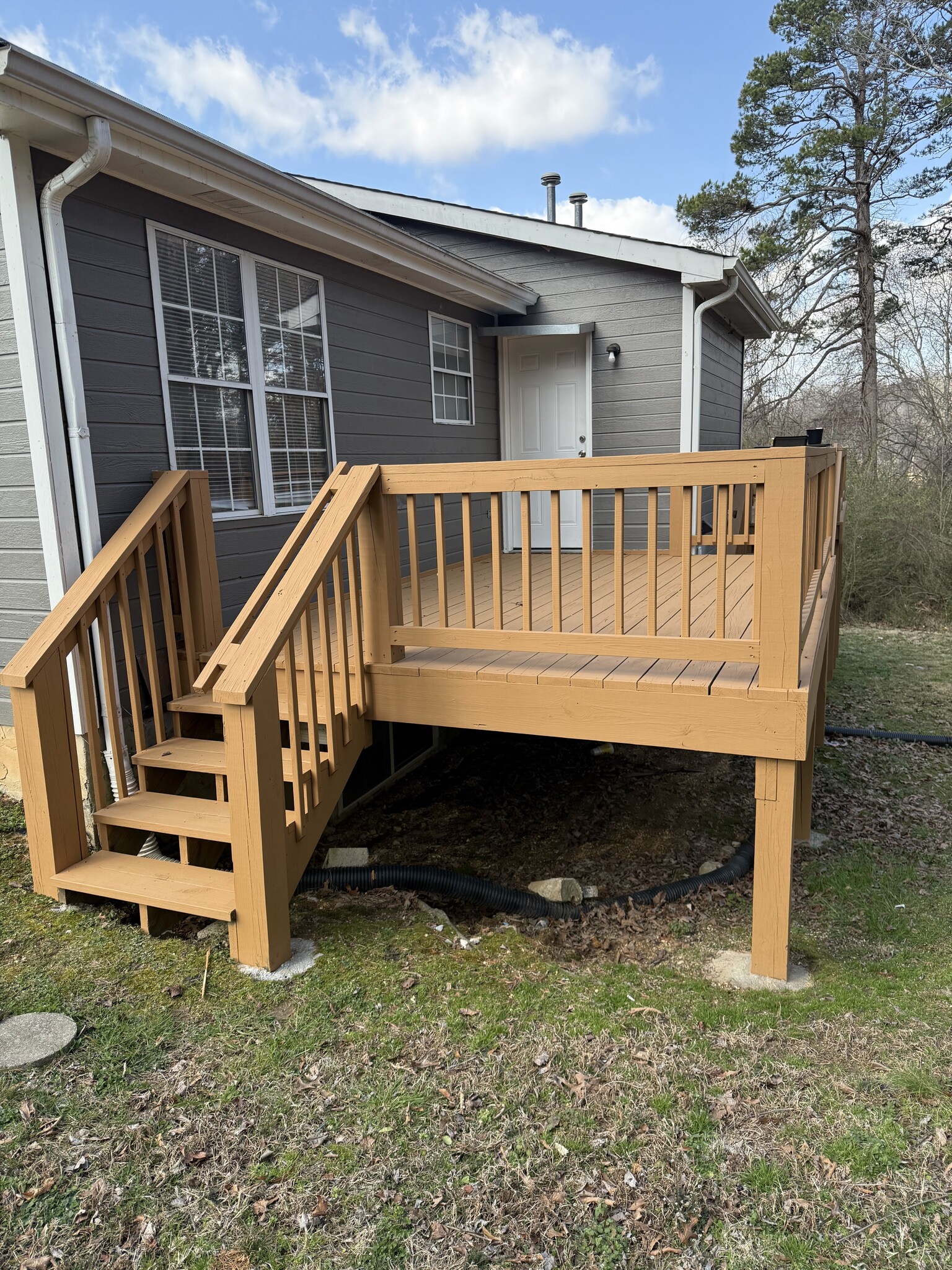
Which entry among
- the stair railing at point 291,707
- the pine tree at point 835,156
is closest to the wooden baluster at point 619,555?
the stair railing at point 291,707

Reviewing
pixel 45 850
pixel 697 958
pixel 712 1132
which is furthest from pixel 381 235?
pixel 712 1132

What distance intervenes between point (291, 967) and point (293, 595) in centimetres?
128

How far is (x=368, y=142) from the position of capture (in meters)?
37.4

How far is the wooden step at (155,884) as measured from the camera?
10.2 feet

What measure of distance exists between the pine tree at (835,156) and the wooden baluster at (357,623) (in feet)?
41.1

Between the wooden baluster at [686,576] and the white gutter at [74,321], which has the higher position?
the white gutter at [74,321]

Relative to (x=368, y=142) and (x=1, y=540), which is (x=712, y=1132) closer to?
(x=1, y=540)

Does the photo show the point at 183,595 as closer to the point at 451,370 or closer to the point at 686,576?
the point at 686,576

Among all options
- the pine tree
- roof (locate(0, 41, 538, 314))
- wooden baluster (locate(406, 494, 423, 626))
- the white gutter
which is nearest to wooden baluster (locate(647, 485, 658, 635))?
wooden baluster (locate(406, 494, 423, 626))

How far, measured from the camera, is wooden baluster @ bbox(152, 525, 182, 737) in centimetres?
396

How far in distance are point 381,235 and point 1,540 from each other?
9.75ft

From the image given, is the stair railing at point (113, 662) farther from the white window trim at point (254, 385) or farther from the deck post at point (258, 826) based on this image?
the deck post at point (258, 826)

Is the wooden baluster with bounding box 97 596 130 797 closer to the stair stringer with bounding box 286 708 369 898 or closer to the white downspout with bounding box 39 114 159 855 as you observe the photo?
the white downspout with bounding box 39 114 159 855

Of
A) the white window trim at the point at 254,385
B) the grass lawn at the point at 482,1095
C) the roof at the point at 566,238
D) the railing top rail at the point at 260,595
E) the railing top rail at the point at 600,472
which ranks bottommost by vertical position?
the grass lawn at the point at 482,1095
